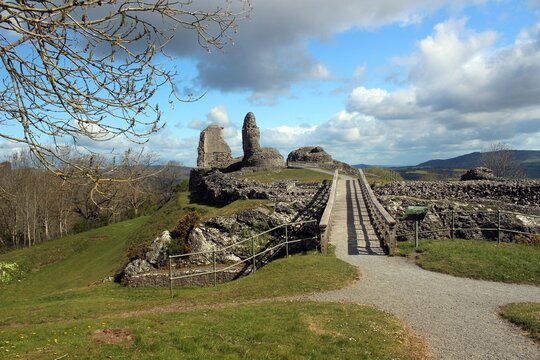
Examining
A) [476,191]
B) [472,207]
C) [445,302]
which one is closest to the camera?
[445,302]

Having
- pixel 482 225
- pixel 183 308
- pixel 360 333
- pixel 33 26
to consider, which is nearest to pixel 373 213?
pixel 482 225

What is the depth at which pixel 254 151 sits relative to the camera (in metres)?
53.3

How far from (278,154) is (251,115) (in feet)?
27.8

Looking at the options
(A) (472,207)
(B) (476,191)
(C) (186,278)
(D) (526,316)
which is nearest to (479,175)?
(B) (476,191)

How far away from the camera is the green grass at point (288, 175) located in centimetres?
3907

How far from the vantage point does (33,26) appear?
19.7 ft

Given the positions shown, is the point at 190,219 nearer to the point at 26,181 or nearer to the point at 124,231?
the point at 124,231

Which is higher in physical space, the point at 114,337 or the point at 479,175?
the point at 479,175

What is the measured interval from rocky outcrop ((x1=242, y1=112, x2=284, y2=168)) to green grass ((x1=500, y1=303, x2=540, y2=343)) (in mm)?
39677

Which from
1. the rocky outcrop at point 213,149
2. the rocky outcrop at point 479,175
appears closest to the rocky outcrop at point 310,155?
the rocky outcrop at point 213,149

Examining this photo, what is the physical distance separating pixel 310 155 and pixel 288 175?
13.6m

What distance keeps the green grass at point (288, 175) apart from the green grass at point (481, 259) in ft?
71.5

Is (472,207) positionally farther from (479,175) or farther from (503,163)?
(503,163)

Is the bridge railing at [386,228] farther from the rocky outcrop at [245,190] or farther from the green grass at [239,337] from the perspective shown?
the rocky outcrop at [245,190]
